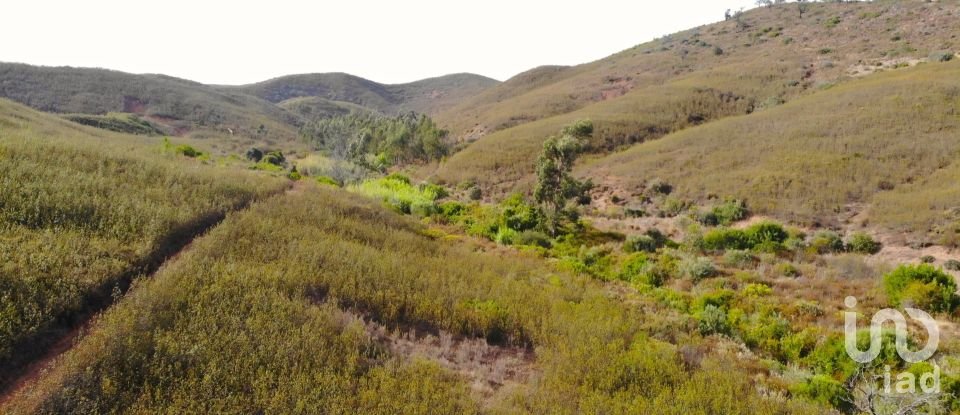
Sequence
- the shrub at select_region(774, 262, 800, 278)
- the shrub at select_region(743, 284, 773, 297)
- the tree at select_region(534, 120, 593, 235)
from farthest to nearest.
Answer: the tree at select_region(534, 120, 593, 235) < the shrub at select_region(774, 262, 800, 278) < the shrub at select_region(743, 284, 773, 297)

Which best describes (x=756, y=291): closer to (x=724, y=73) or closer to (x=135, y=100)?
(x=724, y=73)

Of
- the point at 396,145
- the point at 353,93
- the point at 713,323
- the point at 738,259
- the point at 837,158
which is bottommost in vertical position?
the point at 738,259

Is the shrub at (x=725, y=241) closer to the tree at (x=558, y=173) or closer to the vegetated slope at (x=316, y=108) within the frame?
the tree at (x=558, y=173)

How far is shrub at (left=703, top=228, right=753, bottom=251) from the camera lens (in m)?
18.5

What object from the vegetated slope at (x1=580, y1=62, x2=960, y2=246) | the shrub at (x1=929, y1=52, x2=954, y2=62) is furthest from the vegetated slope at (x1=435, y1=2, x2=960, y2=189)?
the vegetated slope at (x1=580, y1=62, x2=960, y2=246)

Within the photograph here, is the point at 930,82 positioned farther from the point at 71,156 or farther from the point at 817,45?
the point at 71,156

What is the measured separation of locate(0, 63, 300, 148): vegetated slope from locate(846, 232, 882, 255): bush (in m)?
85.6

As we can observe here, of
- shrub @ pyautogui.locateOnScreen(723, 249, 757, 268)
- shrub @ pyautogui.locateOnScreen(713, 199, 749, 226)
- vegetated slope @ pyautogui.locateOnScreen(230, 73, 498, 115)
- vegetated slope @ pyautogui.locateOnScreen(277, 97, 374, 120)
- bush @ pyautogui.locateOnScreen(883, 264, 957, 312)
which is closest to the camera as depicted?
bush @ pyautogui.locateOnScreen(883, 264, 957, 312)

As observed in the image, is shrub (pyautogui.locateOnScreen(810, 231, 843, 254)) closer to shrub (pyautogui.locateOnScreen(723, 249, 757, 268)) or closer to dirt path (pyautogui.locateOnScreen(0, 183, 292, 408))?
shrub (pyautogui.locateOnScreen(723, 249, 757, 268))

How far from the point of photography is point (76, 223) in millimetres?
7453

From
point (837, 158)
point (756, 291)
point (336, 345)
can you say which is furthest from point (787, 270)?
point (837, 158)

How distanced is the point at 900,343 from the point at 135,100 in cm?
12165

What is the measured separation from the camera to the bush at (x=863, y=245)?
18047 millimetres

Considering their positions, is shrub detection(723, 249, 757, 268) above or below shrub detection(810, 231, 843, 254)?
above
